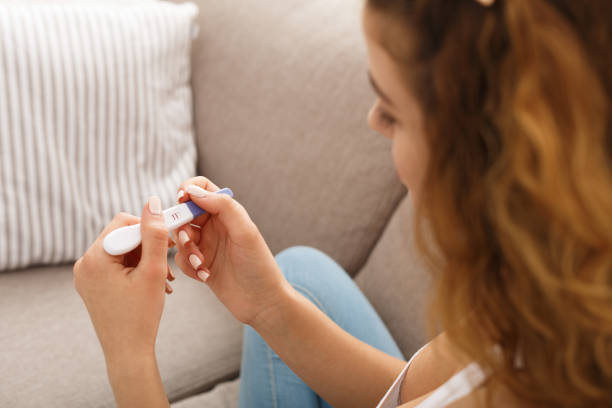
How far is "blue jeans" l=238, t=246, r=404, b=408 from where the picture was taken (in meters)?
0.84

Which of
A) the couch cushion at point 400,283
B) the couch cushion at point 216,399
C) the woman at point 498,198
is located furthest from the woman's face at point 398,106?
the couch cushion at point 216,399

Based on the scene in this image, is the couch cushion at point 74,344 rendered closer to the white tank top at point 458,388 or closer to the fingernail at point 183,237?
the fingernail at point 183,237

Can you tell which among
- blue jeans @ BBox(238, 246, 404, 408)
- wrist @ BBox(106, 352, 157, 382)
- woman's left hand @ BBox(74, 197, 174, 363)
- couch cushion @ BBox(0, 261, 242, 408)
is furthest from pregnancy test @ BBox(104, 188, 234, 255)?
couch cushion @ BBox(0, 261, 242, 408)

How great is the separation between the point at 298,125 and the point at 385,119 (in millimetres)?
561

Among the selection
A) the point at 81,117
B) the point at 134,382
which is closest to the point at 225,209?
the point at 134,382

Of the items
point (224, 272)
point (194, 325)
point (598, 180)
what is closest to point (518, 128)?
point (598, 180)

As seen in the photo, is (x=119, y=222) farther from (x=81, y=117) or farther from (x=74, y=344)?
(x=81, y=117)

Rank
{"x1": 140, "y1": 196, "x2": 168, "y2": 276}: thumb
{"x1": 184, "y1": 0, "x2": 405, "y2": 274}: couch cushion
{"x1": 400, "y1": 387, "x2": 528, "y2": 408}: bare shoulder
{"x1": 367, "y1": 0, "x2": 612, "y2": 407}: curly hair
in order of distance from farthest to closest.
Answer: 1. {"x1": 184, "y1": 0, "x2": 405, "y2": 274}: couch cushion
2. {"x1": 140, "y1": 196, "x2": 168, "y2": 276}: thumb
3. {"x1": 400, "y1": 387, "x2": 528, "y2": 408}: bare shoulder
4. {"x1": 367, "y1": 0, "x2": 612, "y2": 407}: curly hair

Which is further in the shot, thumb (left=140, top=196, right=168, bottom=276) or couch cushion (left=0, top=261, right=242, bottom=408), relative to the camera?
couch cushion (left=0, top=261, right=242, bottom=408)

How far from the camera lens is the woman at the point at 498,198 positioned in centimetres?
38

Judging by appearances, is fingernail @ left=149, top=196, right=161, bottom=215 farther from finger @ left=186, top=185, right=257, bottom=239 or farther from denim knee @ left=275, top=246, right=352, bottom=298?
denim knee @ left=275, top=246, right=352, bottom=298

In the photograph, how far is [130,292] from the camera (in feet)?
2.04

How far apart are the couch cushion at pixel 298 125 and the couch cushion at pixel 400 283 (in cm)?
5

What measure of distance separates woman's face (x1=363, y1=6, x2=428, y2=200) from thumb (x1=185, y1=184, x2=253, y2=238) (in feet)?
0.84
